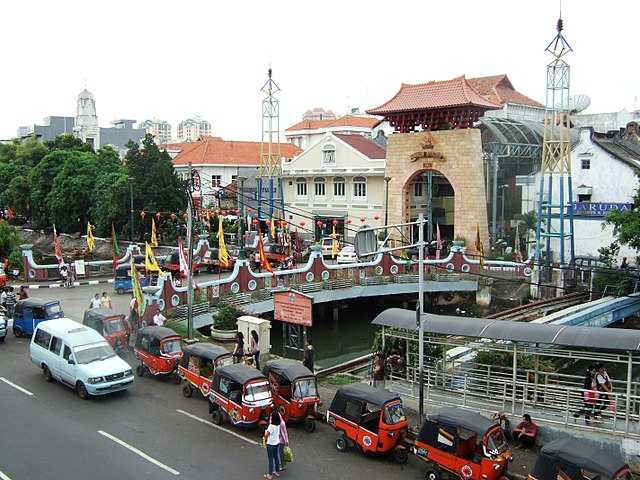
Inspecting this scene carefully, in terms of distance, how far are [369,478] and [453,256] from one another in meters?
25.0

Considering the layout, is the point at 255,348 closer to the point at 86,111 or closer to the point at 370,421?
the point at 370,421

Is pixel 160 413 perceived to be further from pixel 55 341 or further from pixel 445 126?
pixel 445 126

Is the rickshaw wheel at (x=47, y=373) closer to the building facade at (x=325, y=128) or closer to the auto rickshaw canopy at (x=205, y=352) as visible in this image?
the auto rickshaw canopy at (x=205, y=352)

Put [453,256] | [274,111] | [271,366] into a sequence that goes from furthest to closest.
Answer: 1. [274,111]
2. [453,256]
3. [271,366]

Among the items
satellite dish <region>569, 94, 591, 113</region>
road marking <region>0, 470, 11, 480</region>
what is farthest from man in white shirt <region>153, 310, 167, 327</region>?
satellite dish <region>569, 94, 591, 113</region>

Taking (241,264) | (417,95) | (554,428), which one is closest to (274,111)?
(417,95)

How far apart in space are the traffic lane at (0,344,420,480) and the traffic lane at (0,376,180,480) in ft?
1.31

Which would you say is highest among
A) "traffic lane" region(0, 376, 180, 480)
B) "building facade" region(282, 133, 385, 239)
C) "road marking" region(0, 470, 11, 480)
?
"building facade" region(282, 133, 385, 239)

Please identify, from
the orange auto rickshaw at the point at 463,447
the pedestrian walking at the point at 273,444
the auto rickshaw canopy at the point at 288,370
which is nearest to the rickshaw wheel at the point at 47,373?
the auto rickshaw canopy at the point at 288,370

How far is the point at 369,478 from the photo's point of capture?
13.6 metres

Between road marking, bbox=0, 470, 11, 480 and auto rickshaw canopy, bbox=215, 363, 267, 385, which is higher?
auto rickshaw canopy, bbox=215, 363, 267, 385

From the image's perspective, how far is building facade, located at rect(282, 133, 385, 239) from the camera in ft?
180

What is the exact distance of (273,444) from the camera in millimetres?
13266

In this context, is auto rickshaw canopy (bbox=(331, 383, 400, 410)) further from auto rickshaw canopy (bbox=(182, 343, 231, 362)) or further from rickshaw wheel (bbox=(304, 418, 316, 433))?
auto rickshaw canopy (bbox=(182, 343, 231, 362))
